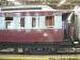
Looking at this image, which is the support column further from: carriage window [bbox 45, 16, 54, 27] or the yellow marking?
carriage window [bbox 45, 16, 54, 27]

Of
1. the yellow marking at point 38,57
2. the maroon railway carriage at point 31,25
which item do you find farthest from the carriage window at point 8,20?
the yellow marking at point 38,57

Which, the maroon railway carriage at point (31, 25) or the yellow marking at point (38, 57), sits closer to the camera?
the yellow marking at point (38, 57)

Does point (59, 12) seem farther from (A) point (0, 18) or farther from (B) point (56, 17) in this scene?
(A) point (0, 18)

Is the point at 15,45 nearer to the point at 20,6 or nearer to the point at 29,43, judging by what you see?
the point at 29,43

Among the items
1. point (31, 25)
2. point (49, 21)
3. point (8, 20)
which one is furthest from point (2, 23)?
point (49, 21)

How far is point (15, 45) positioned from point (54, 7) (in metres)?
0.53

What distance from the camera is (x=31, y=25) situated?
2.71 m

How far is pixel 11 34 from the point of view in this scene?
271 centimetres

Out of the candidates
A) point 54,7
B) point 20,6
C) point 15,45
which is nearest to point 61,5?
point 54,7

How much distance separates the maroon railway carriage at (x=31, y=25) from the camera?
269 centimetres

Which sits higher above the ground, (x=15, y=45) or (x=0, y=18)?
(x=0, y=18)

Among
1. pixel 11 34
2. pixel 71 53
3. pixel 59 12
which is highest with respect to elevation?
pixel 59 12

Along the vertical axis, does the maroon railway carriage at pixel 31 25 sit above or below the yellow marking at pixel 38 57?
above

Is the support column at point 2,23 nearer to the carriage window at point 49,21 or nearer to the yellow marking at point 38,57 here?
the yellow marking at point 38,57
